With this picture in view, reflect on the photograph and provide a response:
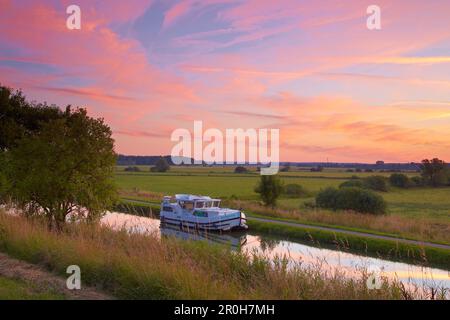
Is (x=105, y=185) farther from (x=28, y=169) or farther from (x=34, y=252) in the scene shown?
(x=34, y=252)

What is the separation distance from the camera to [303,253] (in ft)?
59.3

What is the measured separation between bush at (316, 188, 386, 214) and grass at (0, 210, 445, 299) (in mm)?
35569

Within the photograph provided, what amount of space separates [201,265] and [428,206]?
5508cm

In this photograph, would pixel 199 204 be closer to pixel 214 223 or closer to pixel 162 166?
pixel 214 223

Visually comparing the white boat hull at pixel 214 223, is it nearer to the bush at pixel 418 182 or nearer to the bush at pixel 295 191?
the bush at pixel 295 191

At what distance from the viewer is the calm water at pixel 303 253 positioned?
16188 millimetres

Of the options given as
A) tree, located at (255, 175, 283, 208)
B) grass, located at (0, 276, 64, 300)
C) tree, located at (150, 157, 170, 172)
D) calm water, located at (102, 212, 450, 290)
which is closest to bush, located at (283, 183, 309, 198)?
tree, located at (255, 175, 283, 208)

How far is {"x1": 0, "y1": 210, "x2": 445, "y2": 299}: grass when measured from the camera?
9.07m

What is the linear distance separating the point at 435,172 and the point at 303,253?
9865cm

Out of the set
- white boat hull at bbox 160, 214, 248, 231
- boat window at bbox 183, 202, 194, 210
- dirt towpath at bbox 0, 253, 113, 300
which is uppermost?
dirt towpath at bbox 0, 253, 113, 300

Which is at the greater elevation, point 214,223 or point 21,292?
point 21,292

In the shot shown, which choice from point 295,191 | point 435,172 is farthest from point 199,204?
point 435,172

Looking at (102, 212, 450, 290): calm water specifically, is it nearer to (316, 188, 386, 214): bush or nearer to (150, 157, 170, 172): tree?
(316, 188, 386, 214): bush
